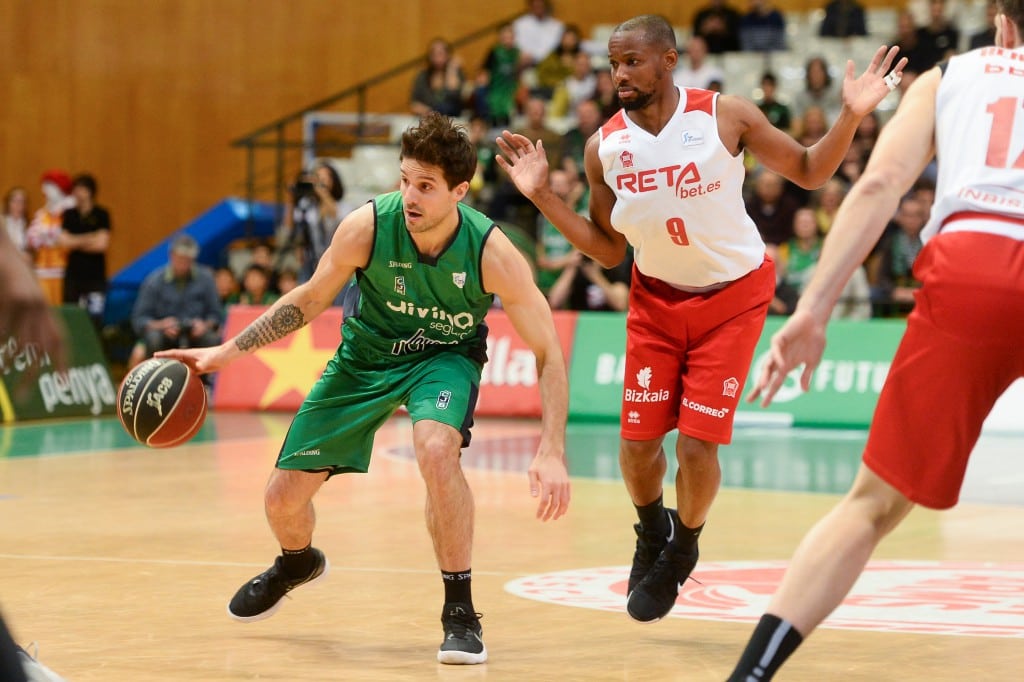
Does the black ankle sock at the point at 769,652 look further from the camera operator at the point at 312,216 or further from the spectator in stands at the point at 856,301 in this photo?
the camera operator at the point at 312,216

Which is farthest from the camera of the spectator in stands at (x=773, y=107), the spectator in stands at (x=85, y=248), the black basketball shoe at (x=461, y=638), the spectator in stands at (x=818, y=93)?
the spectator in stands at (x=85, y=248)

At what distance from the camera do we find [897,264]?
1508 cm

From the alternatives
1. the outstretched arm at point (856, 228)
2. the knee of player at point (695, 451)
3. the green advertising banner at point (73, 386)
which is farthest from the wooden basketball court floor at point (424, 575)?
the green advertising banner at point (73, 386)

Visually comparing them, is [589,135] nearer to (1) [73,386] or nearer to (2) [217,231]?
(1) [73,386]

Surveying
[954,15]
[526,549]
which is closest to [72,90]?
[954,15]

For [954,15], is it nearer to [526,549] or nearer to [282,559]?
[526,549]

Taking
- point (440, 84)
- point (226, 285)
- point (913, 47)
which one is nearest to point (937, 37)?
point (913, 47)

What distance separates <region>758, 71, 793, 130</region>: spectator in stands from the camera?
16.7 meters

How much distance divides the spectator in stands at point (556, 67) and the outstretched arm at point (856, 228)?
15448 mm

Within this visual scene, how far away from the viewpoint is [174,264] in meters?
16.3

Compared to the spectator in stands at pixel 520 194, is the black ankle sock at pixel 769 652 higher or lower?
higher

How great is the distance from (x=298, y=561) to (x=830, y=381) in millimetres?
9001

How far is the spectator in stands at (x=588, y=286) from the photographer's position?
15789 mm

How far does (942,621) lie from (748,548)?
186cm
